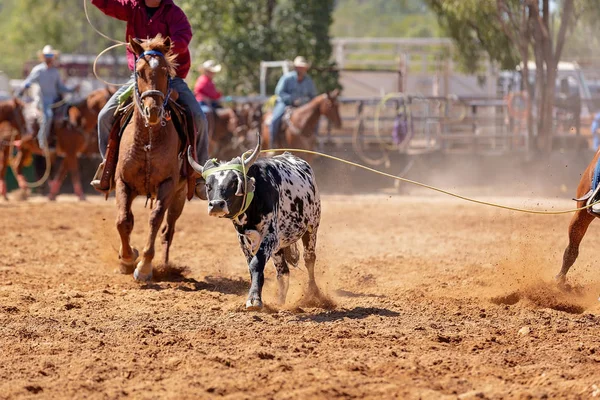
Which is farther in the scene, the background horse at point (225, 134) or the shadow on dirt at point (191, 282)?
the background horse at point (225, 134)

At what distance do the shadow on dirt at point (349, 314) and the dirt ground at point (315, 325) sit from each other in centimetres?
2

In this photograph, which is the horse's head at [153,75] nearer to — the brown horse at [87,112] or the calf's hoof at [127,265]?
the calf's hoof at [127,265]

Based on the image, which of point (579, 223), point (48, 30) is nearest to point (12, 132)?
point (579, 223)

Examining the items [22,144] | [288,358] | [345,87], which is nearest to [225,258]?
[288,358]

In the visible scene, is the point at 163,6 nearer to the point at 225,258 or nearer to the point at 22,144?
the point at 225,258

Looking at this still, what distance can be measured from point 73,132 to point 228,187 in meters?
12.5

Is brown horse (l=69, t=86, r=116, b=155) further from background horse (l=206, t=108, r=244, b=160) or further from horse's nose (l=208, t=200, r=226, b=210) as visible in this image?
horse's nose (l=208, t=200, r=226, b=210)

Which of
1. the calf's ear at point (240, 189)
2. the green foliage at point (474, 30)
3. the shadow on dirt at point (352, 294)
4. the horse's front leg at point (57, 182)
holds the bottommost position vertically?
the horse's front leg at point (57, 182)

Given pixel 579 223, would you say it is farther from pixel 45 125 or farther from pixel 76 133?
pixel 45 125

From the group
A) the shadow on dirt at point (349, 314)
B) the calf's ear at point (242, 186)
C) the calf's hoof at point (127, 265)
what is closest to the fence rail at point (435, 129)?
the calf's hoof at point (127, 265)

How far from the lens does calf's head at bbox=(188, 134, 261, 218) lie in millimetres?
6383

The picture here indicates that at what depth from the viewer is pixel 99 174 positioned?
9.30 m

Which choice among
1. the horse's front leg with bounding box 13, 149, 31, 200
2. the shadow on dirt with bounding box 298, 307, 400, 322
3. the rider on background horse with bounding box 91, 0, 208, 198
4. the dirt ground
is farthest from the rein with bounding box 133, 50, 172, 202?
the horse's front leg with bounding box 13, 149, 31, 200

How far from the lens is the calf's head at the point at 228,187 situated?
638 centimetres
